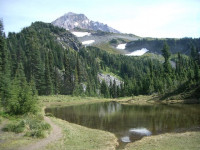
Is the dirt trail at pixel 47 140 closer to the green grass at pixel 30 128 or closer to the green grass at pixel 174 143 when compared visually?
the green grass at pixel 30 128

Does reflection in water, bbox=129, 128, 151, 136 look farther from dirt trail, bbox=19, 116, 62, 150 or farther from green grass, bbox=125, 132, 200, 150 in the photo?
dirt trail, bbox=19, 116, 62, 150

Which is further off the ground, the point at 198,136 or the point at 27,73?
the point at 27,73

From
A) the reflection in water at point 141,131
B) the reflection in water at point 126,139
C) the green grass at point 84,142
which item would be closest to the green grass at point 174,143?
the green grass at point 84,142

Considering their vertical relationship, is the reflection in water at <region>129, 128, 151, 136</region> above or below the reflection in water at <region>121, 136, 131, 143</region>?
below

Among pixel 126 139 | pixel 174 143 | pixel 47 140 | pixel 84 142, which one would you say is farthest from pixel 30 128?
pixel 174 143

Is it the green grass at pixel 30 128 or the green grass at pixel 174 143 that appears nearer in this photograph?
the green grass at pixel 174 143

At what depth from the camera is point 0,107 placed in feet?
151

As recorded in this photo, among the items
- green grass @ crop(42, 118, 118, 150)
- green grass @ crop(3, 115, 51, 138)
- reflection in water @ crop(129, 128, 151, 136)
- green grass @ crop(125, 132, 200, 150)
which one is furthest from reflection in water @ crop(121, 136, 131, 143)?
green grass @ crop(3, 115, 51, 138)

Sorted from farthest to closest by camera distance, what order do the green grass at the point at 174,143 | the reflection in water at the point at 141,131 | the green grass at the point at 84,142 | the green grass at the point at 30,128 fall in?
the reflection in water at the point at 141,131 → the green grass at the point at 30,128 → the green grass at the point at 84,142 → the green grass at the point at 174,143

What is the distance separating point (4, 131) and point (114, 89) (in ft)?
446

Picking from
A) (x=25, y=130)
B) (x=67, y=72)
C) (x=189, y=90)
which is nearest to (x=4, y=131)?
(x=25, y=130)

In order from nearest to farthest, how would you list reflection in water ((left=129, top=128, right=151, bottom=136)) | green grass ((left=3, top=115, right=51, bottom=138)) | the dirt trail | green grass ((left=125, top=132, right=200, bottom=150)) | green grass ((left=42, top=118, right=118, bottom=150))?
green grass ((left=125, top=132, right=200, bottom=150)) < the dirt trail < green grass ((left=42, top=118, right=118, bottom=150)) < green grass ((left=3, top=115, right=51, bottom=138)) < reflection in water ((left=129, top=128, right=151, bottom=136))

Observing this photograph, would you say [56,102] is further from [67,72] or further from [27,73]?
[67,72]

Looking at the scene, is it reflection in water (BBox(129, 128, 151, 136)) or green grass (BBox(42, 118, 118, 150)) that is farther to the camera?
reflection in water (BBox(129, 128, 151, 136))
